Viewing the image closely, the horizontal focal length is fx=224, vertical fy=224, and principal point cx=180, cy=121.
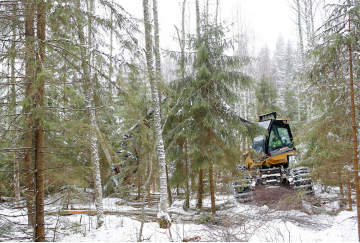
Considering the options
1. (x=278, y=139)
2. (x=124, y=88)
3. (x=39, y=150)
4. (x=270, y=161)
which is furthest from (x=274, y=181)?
(x=39, y=150)

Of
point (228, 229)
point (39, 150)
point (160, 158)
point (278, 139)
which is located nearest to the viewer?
point (39, 150)

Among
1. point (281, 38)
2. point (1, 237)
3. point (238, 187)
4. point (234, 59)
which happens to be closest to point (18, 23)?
point (1, 237)

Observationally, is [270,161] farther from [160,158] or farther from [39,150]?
[39,150]

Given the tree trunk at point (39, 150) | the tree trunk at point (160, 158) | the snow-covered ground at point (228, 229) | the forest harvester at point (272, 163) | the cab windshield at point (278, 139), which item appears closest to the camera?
the tree trunk at point (39, 150)

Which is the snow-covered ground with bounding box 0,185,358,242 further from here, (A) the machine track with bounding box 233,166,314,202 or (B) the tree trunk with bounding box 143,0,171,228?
(A) the machine track with bounding box 233,166,314,202

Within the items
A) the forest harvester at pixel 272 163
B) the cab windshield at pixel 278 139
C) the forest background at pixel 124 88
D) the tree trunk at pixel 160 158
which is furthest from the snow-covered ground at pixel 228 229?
Answer: the cab windshield at pixel 278 139

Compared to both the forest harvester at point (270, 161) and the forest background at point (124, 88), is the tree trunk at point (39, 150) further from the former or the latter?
the forest harvester at point (270, 161)

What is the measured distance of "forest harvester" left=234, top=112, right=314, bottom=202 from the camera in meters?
9.23

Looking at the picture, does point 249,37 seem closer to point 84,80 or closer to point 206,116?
point 206,116

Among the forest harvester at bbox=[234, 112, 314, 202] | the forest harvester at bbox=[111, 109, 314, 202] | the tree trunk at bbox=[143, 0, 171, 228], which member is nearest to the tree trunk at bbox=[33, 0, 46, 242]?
the tree trunk at bbox=[143, 0, 171, 228]

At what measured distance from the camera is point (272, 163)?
10102 mm

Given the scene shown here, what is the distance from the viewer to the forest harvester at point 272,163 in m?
9.23

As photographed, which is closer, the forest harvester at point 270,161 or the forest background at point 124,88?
the forest background at point 124,88

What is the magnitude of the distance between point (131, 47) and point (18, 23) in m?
2.20
